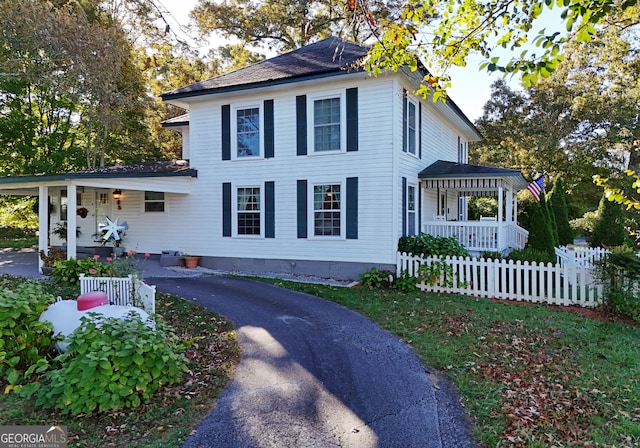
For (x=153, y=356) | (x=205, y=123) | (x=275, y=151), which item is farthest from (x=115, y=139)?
(x=153, y=356)

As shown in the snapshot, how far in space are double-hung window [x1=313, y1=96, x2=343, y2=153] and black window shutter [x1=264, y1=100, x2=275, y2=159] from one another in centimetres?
137

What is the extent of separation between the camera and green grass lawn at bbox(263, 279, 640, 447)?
350cm

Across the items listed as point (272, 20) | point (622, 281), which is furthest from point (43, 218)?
point (272, 20)

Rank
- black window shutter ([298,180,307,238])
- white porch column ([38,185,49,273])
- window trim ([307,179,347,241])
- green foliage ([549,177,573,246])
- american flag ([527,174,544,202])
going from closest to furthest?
white porch column ([38,185,49,273]) < window trim ([307,179,347,241]) < black window shutter ([298,180,307,238]) < american flag ([527,174,544,202]) < green foliage ([549,177,573,246])

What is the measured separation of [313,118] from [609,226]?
1599 cm

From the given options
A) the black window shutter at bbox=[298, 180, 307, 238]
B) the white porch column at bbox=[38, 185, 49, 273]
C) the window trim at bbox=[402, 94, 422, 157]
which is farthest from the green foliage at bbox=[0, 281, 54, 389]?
the window trim at bbox=[402, 94, 422, 157]

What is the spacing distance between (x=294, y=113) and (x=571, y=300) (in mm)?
8374

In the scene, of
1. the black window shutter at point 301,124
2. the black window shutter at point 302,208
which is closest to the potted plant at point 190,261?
the black window shutter at point 302,208

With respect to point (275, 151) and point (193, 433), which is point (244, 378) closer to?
point (193, 433)

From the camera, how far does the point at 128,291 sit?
21.8 feet

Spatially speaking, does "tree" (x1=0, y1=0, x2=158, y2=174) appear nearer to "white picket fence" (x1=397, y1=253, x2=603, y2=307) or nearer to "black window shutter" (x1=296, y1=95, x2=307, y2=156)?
"black window shutter" (x1=296, y1=95, x2=307, y2=156)

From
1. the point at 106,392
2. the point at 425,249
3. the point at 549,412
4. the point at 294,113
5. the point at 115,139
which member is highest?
the point at 115,139

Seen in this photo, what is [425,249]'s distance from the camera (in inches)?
408

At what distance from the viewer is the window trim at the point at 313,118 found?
36.4ft
